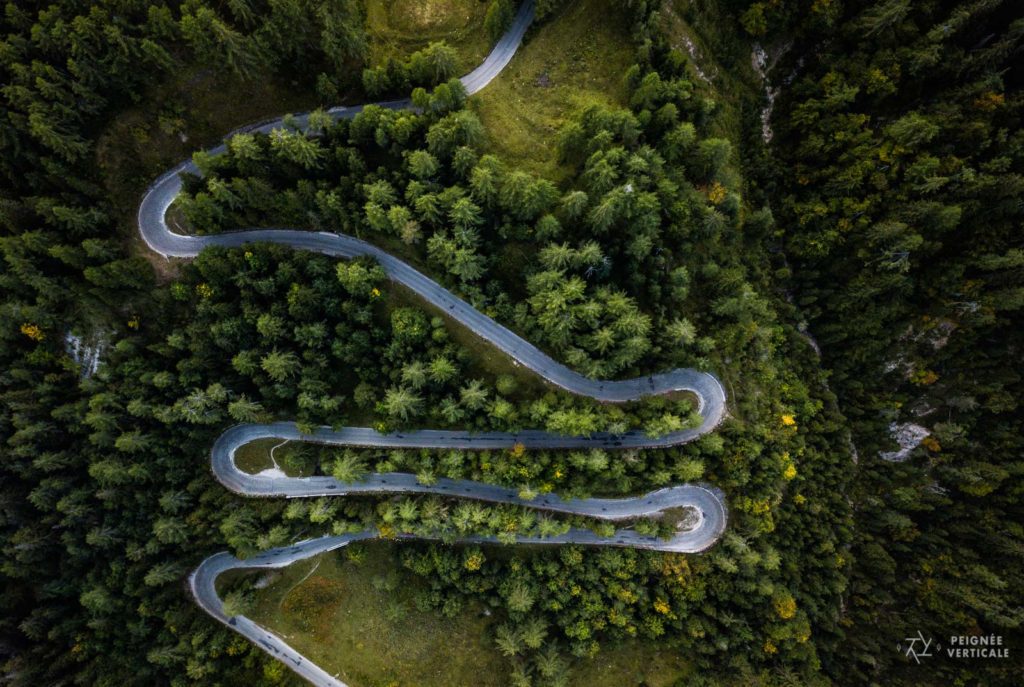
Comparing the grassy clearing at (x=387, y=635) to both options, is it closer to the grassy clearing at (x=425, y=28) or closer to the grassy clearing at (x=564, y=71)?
the grassy clearing at (x=564, y=71)

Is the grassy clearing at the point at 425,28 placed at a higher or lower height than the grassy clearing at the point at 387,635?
higher

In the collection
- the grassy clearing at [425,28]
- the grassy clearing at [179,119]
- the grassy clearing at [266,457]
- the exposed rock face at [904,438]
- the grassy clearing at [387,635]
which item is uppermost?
the grassy clearing at [425,28]

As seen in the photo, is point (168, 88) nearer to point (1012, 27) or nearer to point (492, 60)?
point (492, 60)

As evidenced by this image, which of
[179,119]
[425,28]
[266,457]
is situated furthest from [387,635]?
[425,28]

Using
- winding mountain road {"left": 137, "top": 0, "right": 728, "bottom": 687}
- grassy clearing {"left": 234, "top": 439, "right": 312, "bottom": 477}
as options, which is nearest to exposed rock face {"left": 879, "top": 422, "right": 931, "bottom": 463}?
winding mountain road {"left": 137, "top": 0, "right": 728, "bottom": 687}

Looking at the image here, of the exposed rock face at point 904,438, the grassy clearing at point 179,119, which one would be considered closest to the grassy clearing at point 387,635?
the exposed rock face at point 904,438

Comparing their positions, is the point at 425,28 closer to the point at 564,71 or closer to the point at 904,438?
the point at 564,71
